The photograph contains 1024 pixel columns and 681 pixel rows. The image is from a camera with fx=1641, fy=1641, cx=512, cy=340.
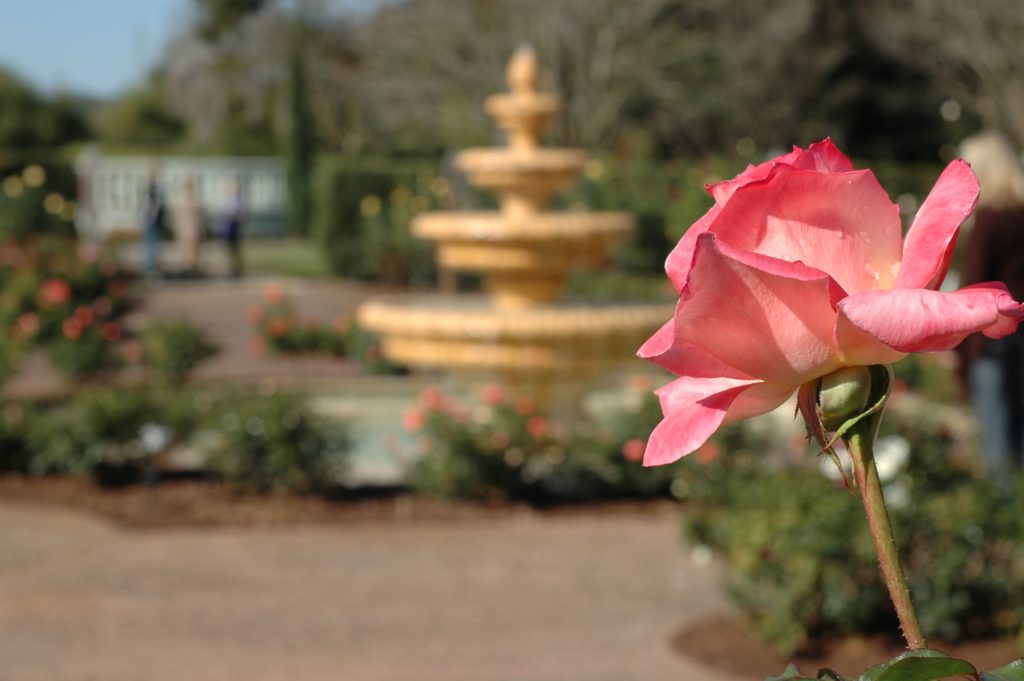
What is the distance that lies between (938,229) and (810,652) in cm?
457

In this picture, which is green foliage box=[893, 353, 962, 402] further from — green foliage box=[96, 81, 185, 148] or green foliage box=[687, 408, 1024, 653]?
green foliage box=[96, 81, 185, 148]

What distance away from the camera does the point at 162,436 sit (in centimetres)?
788

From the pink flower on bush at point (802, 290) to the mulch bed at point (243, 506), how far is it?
707cm

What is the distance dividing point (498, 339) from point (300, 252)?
21.2 metres

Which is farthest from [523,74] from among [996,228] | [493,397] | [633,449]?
[996,228]

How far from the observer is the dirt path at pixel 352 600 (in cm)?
544

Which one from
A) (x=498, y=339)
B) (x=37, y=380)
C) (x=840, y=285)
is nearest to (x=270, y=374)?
(x=37, y=380)

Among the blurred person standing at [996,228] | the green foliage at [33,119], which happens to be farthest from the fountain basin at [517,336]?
the green foliage at [33,119]

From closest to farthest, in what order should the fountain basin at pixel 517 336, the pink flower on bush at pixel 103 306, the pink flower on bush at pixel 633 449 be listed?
1. the pink flower on bush at pixel 633 449
2. the fountain basin at pixel 517 336
3. the pink flower on bush at pixel 103 306

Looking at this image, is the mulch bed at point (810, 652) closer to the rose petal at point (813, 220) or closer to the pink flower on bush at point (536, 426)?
the pink flower on bush at point (536, 426)

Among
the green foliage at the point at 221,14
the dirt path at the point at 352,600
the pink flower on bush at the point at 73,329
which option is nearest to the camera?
the dirt path at the point at 352,600

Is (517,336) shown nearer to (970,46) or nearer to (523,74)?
(523,74)

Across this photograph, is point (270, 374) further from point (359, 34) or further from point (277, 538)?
point (359, 34)

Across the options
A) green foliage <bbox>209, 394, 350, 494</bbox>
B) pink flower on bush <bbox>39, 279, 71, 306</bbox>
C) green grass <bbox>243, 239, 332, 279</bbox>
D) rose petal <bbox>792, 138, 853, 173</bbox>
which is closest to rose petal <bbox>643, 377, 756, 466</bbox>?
rose petal <bbox>792, 138, 853, 173</bbox>
